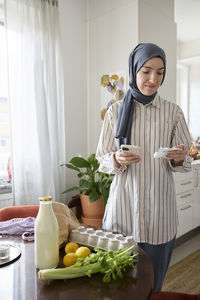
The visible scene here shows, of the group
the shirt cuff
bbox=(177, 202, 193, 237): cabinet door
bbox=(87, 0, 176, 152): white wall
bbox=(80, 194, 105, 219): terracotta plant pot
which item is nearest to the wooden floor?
bbox=(177, 202, 193, 237): cabinet door

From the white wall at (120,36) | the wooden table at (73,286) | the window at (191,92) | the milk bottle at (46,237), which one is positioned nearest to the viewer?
the wooden table at (73,286)

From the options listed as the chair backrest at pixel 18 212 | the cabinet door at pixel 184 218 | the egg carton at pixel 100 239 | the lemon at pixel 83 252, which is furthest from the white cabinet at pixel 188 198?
the lemon at pixel 83 252

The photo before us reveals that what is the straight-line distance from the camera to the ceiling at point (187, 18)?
10.7 ft

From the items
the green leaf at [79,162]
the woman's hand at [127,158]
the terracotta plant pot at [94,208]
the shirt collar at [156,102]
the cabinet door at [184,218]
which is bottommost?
the cabinet door at [184,218]

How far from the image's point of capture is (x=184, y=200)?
3074mm

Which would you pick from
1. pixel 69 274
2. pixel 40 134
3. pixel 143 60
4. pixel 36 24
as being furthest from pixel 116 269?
pixel 36 24

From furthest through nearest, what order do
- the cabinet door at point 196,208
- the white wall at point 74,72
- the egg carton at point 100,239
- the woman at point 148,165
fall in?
the cabinet door at point 196,208
the white wall at point 74,72
the woman at point 148,165
the egg carton at point 100,239

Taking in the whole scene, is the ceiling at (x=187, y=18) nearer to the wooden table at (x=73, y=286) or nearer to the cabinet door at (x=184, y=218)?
the cabinet door at (x=184, y=218)

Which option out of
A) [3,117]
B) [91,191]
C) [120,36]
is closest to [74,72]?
[120,36]

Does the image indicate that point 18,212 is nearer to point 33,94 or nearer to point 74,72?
point 33,94

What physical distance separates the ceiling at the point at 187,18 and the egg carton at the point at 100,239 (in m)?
3.01

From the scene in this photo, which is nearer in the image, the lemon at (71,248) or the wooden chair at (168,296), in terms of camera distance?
the wooden chair at (168,296)

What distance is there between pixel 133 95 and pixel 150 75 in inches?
5.1

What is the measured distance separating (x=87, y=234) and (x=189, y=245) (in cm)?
234
